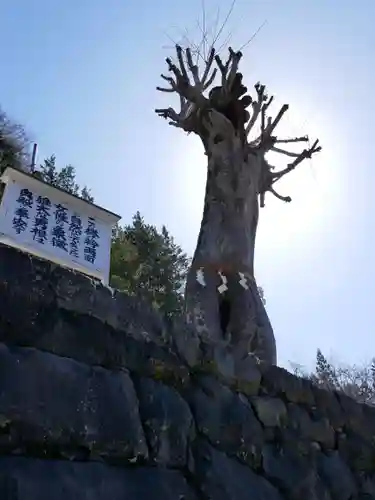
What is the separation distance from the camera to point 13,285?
51.8 inches

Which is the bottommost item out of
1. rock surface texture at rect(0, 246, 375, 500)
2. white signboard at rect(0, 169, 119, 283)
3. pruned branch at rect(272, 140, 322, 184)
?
rock surface texture at rect(0, 246, 375, 500)

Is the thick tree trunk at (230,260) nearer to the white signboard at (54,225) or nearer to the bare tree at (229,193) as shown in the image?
the bare tree at (229,193)

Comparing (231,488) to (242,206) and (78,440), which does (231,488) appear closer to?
(78,440)

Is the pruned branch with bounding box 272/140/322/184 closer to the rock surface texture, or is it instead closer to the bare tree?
the bare tree

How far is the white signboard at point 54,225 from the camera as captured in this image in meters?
2.99

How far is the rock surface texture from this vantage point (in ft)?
3.91

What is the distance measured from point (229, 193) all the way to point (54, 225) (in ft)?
7.83

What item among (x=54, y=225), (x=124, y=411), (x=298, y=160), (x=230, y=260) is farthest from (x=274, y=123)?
(x=124, y=411)

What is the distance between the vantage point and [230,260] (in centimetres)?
472

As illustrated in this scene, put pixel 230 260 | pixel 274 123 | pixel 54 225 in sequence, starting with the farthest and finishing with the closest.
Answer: pixel 274 123 → pixel 230 260 → pixel 54 225

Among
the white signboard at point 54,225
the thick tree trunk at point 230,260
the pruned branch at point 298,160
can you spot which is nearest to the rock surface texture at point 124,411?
the white signboard at point 54,225

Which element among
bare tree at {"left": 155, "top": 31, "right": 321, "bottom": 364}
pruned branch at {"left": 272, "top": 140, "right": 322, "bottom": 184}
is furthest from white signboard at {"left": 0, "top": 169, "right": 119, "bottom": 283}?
pruned branch at {"left": 272, "top": 140, "right": 322, "bottom": 184}

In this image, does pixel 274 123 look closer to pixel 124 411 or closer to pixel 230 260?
pixel 230 260

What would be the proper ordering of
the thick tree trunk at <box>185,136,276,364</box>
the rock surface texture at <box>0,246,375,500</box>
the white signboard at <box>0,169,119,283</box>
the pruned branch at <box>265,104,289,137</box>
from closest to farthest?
the rock surface texture at <box>0,246,375,500</box>, the white signboard at <box>0,169,119,283</box>, the thick tree trunk at <box>185,136,276,364</box>, the pruned branch at <box>265,104,289,137</box>
